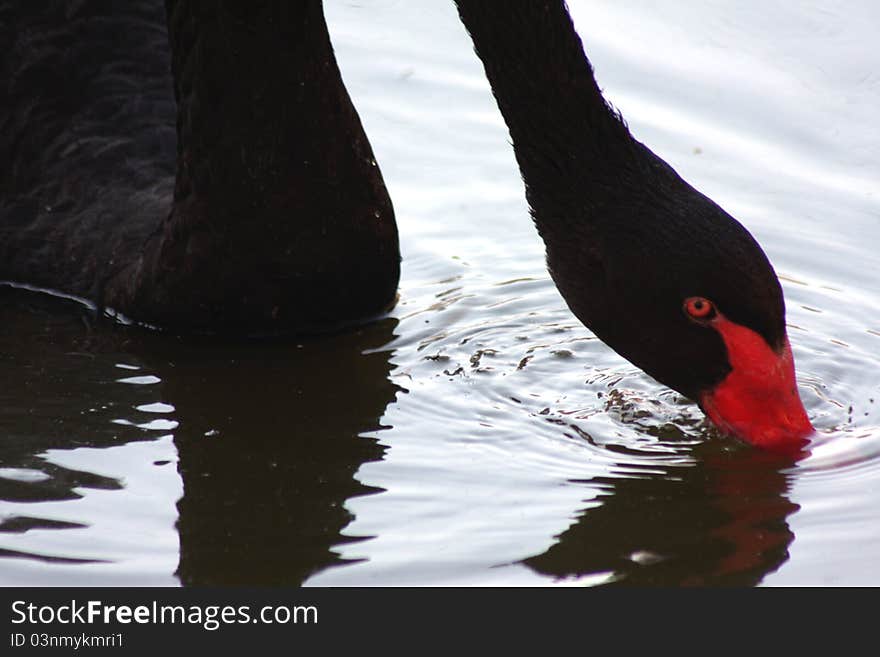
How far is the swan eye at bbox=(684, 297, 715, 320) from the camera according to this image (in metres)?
4.61

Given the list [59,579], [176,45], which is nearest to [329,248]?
[176,45]

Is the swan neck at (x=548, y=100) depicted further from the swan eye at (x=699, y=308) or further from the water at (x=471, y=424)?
the water at (x=471, y=424)

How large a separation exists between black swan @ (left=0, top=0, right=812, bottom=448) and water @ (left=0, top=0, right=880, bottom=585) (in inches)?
6.7

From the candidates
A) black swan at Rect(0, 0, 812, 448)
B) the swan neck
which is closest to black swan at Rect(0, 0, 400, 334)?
black swan at Rect(0, 0, 812, 448)

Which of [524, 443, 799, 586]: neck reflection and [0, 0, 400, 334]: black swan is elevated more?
[0, 0, 400, 334]: black swan

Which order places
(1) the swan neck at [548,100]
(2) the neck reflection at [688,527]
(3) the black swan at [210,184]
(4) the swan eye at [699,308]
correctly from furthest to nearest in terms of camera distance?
(3) the black swan at [210,184] < (1) the swan neck at [548,100] < (4) the swan eye at [699,308] < (2) the neck reflection at [688,527]

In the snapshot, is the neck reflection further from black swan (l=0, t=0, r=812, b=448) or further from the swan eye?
the swan eye

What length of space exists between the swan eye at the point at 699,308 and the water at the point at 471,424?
43 centimetres

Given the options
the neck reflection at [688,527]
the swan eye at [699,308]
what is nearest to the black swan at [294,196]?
the swan eye at [699,308]

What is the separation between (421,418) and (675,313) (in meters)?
0.84

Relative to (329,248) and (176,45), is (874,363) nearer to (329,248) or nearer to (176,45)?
(329,248)

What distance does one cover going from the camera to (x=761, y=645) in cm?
407

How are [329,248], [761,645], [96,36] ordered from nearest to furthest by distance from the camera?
1. [761,645]
2. [329,248]
3. [96,36]

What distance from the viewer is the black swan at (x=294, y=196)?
15.3ft
